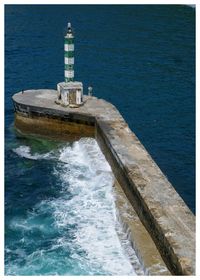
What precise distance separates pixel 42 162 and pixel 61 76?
2402 cm

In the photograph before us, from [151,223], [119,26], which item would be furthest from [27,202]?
[119,26]

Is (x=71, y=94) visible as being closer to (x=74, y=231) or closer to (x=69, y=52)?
(x=69, y=52)

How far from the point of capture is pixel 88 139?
44781 mm

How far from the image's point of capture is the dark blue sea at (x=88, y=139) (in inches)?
1195

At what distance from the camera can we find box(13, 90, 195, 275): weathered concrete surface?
27.2 m

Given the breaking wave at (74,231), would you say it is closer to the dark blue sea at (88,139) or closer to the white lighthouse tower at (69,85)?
the dark blue sea at (88,139)

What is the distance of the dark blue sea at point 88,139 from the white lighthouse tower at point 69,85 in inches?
162

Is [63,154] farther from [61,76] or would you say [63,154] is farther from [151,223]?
[61,76]

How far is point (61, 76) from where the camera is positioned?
63.3 metres

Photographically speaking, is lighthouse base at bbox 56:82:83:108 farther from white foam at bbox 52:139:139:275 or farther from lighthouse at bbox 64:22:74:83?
white foam at bbox 52:139:139:275

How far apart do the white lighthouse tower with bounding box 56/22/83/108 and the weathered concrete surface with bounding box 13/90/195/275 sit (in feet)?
2.68

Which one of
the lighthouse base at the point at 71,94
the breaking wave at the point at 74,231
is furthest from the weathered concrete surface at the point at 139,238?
the lighthouse base at the point at 71,94

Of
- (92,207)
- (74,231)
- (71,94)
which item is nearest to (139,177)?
(92,207)

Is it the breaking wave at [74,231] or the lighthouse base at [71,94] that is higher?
the lighthouse base at [71,94]
